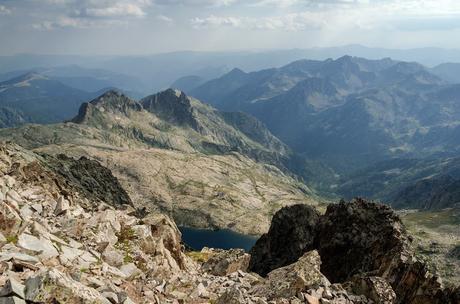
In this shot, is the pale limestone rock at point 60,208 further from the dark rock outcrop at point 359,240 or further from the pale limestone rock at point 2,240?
the dark rock outcrop at point 359,240

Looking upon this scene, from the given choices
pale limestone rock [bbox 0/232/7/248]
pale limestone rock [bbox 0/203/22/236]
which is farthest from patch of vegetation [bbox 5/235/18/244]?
pale limestone rock [bbox 0/203/22/236]

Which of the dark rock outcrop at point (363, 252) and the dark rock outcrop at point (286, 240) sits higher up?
the dark rock outcrop at point (363, 252)

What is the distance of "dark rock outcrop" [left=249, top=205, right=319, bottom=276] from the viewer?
95.1 m

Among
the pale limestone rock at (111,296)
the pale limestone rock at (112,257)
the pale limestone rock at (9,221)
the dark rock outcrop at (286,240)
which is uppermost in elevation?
the pale limestone rock at (9,221)

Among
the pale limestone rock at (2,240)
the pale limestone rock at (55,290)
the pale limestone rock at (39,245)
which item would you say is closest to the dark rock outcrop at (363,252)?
the pale limestone rock at (39,245)

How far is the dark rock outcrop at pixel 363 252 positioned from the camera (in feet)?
204

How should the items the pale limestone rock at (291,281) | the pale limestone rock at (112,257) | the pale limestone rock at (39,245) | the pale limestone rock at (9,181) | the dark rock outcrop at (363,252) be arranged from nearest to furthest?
1. the pale limestone rock at (39,245)
2. the pale limestone rock at (291,281)
3. the pale limestone rock at (112,257)
4. the pale limestone rock at (9,181)
5. the dark rock outcrop at (363,252)

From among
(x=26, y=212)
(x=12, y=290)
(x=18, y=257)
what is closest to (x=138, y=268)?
(x=26, y=212)

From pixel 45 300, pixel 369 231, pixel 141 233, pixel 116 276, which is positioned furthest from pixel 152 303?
pixel 369 231

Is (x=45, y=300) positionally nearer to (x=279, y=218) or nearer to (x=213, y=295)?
(x=213, y=295)

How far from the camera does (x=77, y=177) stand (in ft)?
616

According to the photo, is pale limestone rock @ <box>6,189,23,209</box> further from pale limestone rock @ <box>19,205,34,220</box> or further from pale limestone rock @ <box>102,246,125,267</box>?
pale limestone rock @ <box>102,246,125,267</box>

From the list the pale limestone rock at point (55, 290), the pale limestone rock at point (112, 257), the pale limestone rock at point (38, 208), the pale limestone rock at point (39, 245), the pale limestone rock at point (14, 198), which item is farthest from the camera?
the pale limestone rock at point (38, 208)

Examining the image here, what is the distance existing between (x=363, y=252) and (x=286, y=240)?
32157 millimetres
